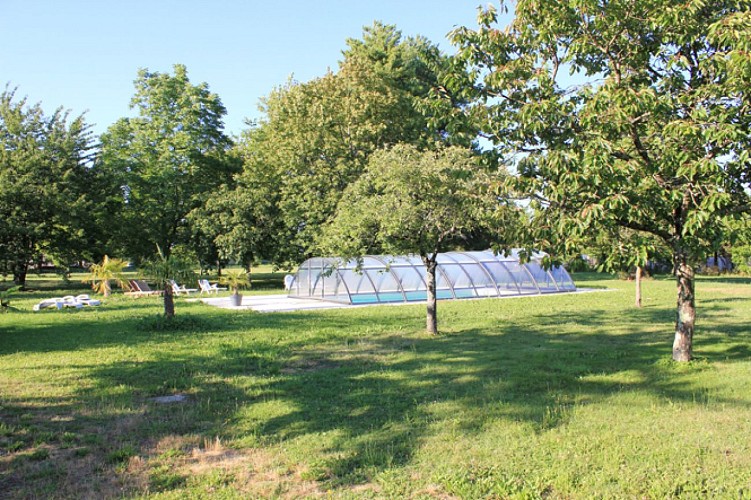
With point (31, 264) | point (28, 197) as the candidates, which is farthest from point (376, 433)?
point (31, 264)

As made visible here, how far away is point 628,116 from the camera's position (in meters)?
7.23

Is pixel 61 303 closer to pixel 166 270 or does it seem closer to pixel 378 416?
pixel 166 270

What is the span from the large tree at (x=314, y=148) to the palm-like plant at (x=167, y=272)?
1363 centimetres

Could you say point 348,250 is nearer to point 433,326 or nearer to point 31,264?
point 433,326

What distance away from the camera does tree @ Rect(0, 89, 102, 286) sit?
28.8 meters

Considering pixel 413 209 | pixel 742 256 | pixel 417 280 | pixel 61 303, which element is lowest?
pixel 61 303

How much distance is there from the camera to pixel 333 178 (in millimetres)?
28906

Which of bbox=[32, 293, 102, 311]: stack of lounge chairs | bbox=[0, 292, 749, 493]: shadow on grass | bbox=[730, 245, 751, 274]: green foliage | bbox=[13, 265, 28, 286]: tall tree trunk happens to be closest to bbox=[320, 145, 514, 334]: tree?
bbox=[0, 292, 749, 493]: shadow on grass

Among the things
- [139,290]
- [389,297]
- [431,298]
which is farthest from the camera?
[139,290]

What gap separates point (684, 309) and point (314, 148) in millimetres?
23224

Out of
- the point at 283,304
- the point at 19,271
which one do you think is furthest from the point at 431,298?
the point at 19,271

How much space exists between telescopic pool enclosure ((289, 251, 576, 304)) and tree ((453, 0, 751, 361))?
481 inches

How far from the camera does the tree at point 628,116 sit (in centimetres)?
698

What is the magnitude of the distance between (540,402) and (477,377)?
1561mm
